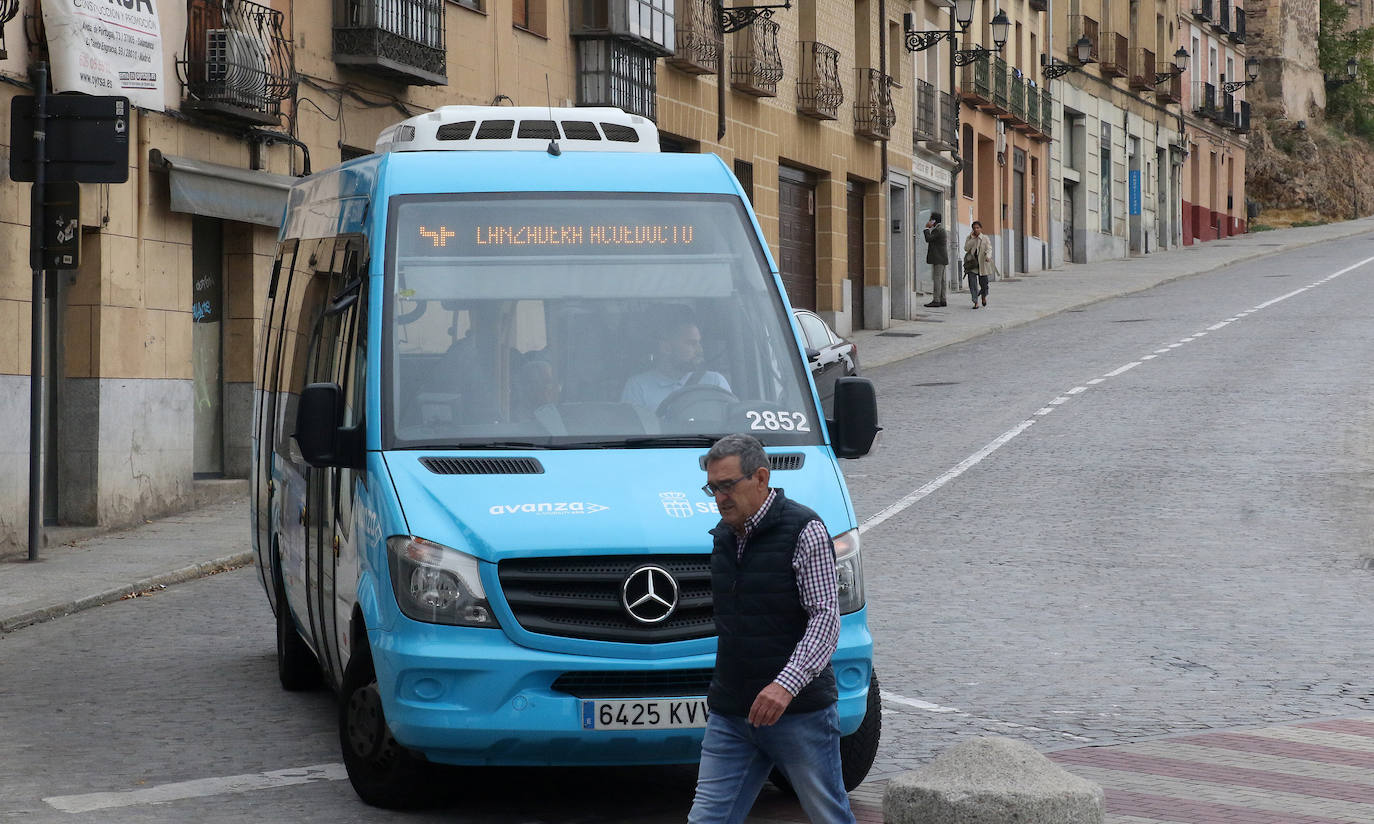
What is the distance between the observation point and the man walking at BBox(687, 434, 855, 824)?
548 cm

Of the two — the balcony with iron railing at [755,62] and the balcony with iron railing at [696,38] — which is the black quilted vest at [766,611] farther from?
the balcony with iron railing at [755,62]

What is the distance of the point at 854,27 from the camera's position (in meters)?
40.7

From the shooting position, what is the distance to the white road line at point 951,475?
15542 mm

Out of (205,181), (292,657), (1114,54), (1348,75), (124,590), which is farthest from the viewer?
(1348,75)

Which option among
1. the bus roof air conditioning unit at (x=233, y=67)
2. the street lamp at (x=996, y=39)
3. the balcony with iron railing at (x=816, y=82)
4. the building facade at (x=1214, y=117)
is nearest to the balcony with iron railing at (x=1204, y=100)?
the building facade at (x=1214, y=117)

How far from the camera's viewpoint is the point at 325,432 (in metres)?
7.37

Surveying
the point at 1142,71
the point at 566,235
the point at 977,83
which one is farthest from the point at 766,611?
the point at 1142,71

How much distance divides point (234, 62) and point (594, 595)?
1301 cm

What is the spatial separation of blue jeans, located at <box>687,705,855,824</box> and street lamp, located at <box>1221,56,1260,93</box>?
76.6m

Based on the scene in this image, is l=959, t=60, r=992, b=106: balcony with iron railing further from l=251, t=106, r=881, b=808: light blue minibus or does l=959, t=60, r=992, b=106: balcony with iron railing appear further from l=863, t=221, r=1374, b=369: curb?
l=251, t=106, r=881, b=808: light blue minibus

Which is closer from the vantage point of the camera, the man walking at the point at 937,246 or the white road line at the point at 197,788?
the white road line at the point at 197,788

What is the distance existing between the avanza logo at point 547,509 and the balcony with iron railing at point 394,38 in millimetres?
15189

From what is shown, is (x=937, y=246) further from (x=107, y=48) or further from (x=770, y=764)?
(x=770, y=764)

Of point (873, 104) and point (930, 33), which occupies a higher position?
point (930, 33)
